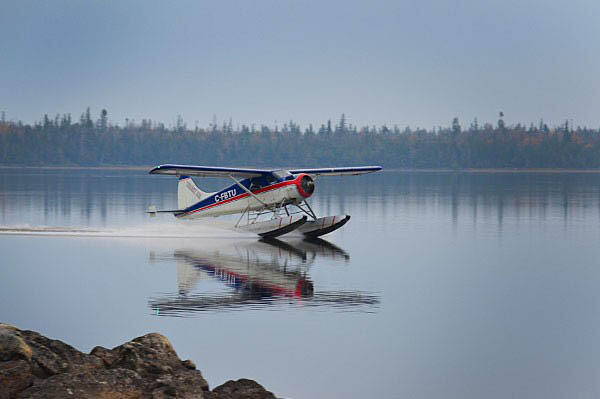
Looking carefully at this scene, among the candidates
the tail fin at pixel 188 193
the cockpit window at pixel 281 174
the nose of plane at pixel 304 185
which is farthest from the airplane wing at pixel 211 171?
the tail fin at pixel 188 193

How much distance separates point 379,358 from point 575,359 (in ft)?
7.02

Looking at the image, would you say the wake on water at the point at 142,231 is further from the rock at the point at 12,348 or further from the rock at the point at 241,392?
the rock at the point at 12,348

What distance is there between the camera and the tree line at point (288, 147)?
178m

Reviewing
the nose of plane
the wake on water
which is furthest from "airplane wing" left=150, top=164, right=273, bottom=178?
the wake on water

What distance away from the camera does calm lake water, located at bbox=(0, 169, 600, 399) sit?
31.8 feet

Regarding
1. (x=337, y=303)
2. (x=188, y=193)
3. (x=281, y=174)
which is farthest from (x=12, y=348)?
(x=188, y=193)

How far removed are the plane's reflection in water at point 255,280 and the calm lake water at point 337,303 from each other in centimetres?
4

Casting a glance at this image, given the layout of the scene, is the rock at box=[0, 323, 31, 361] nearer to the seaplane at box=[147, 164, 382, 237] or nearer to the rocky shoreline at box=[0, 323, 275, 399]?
the rocky shoreline at box=[0, 323, 275, 399]

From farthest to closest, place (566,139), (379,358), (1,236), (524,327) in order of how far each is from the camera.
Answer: (566,139) < (1,236) < (524,327) < (379,358)

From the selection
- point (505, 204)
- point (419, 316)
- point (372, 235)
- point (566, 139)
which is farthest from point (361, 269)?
point (566, 139)

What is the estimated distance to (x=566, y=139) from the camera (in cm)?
18438

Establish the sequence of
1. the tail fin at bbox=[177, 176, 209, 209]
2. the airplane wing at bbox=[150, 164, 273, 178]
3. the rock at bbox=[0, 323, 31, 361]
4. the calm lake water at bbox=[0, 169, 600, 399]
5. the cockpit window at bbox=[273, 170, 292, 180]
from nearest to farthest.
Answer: the rock at bbox=[0, 323, 31, 361]
the calm lake water at bbox=[0, 169, 600, 399]
the airplane wing at bbox=[150, 164, 273, 178]
the cockpit window at bbox=[273, 170, 292, 180]
the tail fin at bbox=[177, 176, 209, 209]

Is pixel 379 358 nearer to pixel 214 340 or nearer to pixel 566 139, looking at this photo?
pixel 214 340

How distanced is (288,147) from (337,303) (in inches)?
6863
